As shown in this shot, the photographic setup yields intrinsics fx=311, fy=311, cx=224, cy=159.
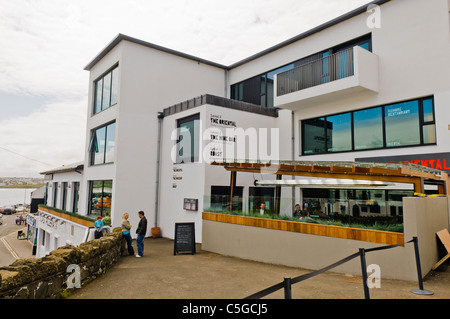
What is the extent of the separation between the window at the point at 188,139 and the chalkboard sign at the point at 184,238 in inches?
146

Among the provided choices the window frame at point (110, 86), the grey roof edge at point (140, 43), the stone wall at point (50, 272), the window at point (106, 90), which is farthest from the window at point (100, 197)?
the stone wall at point (50, 272)

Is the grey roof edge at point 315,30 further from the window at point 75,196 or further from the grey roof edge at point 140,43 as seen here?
the window at point 75,196

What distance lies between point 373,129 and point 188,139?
8.22 metres

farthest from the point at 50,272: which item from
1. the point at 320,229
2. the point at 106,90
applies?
the point at 106,90

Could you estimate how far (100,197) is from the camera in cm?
1812

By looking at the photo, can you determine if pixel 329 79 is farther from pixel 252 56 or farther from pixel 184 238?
pixel 184 238

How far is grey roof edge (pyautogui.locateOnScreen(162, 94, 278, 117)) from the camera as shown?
14.2m

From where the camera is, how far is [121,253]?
10.7 m

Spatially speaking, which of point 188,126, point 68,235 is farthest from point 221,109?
point 68,235

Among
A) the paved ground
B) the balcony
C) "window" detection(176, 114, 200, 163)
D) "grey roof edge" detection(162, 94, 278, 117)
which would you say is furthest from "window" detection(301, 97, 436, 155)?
"window" detection(176, 114, 200, 163)

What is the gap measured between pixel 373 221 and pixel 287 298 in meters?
5.57

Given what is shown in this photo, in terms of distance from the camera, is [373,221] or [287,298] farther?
[373,221]

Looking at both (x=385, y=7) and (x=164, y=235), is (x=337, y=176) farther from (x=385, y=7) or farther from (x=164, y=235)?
(x=164, y=235)
